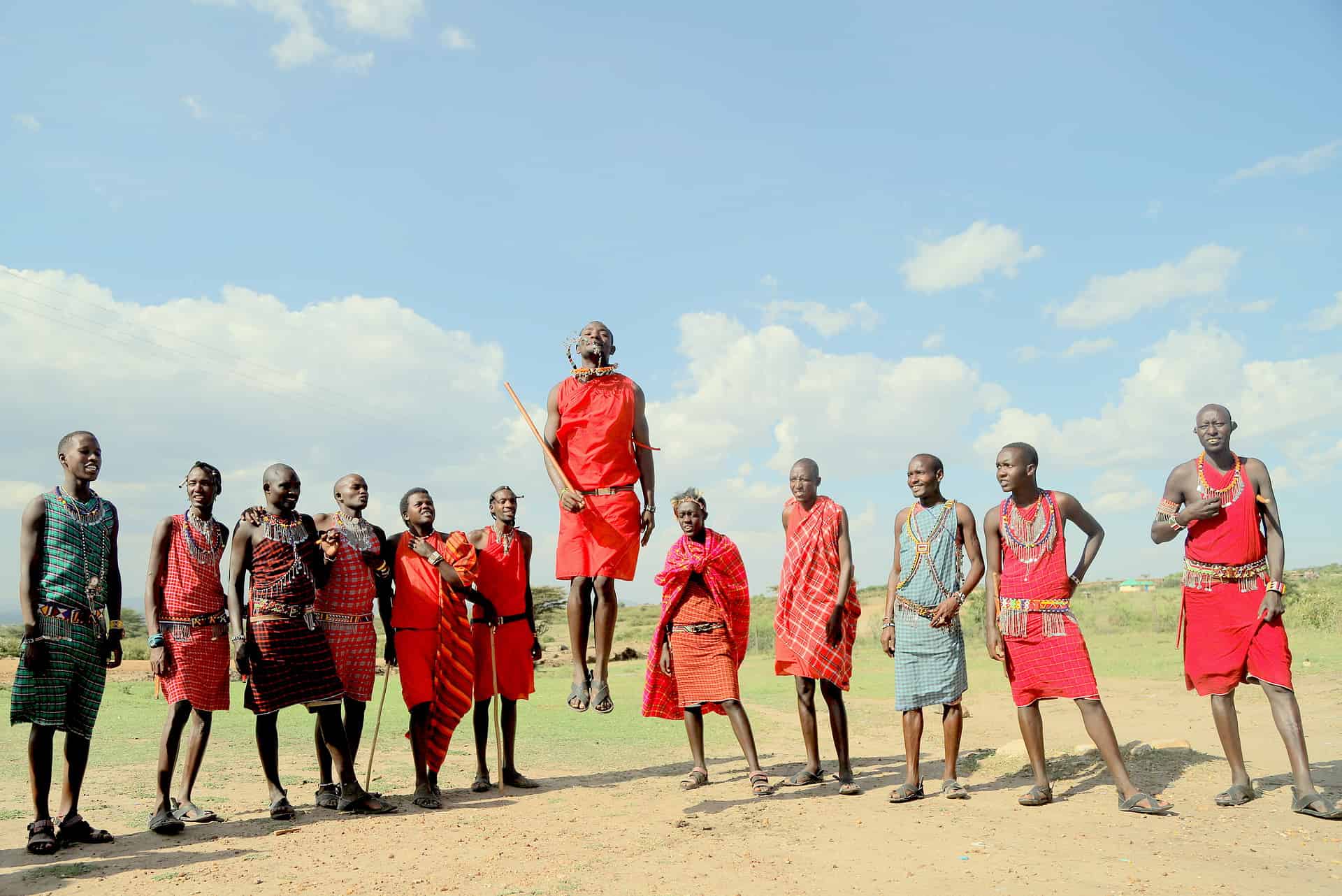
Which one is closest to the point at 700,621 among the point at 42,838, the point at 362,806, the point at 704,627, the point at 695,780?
the point at 704,627

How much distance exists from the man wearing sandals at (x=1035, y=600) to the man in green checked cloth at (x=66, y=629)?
6278 mm

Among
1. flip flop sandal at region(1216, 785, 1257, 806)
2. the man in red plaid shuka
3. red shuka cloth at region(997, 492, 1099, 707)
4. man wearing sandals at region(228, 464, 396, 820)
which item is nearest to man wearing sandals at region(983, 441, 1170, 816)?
red shuka cloth at region(997, 492, 1099, 707)

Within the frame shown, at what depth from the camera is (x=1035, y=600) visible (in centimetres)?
744

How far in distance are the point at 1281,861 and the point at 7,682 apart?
20.0 m

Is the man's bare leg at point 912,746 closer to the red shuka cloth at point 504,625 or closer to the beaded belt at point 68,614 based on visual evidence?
the red shuka cloth at point 504,625

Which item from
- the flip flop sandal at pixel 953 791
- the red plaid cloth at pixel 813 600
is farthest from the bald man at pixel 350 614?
the flip flop sandal at pixel 953 791

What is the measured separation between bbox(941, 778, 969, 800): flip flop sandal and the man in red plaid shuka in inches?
28.7

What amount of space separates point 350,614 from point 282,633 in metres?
0.64

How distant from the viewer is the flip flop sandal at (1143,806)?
688 centimetres

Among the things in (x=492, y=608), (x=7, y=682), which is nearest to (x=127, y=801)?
(x=492, y=608)

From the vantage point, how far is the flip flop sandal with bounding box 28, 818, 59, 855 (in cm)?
641

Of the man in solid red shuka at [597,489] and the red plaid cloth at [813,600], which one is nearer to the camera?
the man in solid red shuka at [597,489]

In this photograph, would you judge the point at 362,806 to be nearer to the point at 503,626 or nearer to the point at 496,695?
the point at 496,695

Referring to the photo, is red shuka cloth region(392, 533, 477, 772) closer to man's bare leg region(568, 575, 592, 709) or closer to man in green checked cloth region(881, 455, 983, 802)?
man's bare leg region(568, 575, 592, 709)
